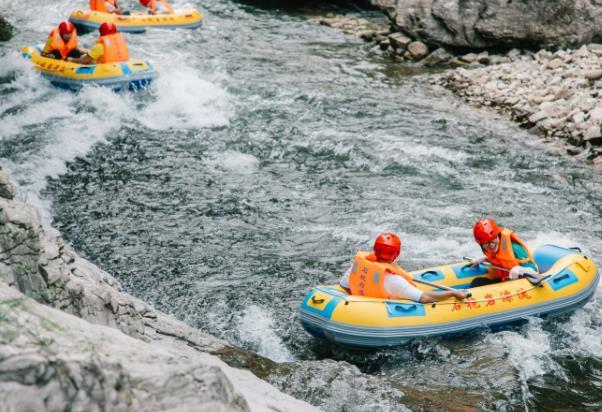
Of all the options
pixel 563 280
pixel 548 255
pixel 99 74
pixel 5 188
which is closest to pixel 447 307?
pixel 563 280

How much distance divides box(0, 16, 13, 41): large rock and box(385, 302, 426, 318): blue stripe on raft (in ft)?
43.0

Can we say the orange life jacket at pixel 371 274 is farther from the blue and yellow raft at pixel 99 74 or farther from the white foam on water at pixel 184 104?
the blue and yellow raft at pixel 99 74

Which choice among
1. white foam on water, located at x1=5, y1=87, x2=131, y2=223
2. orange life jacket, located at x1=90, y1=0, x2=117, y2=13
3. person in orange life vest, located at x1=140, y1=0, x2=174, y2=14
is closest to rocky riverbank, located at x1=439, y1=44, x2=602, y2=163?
white foam on water, located at x1=5, y1=87, x2=131, y2=223

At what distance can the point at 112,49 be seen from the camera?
13.8 meters

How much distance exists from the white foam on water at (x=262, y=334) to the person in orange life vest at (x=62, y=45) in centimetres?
826

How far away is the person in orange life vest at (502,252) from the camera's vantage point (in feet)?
24.2

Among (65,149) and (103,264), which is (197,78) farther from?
(103,264)

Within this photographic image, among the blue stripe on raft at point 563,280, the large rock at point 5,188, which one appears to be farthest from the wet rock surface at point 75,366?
the blue stripe on raft at point 563,280

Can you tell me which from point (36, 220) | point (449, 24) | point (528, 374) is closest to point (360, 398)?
point (528, 374)

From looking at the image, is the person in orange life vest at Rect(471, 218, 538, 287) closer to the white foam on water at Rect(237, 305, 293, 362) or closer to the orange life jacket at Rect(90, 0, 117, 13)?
the white foam on water at Rect(237, 305, 293, 362)

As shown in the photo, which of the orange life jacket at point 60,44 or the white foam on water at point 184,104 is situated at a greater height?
the orange life jacket at point 60,44

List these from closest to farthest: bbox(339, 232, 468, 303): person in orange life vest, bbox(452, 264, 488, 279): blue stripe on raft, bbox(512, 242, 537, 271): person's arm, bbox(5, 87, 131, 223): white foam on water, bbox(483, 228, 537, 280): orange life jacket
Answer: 1. bbox(339, 232, 468, 303): person in orange life vest
2. bbox(483, 228, 537, 280): orange life jacket
3. bbox(512, 242, 537, 271): person's arm
4. bbox(452, 264, 488, 279): blue stripe on raft
5. bbox(5, 87, 131, 223): white foam on water

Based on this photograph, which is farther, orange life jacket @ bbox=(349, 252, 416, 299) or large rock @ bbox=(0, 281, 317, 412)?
orange life jacket @ bbox=(349, 252, 416, 299)

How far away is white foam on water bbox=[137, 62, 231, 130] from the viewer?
1269 cm
